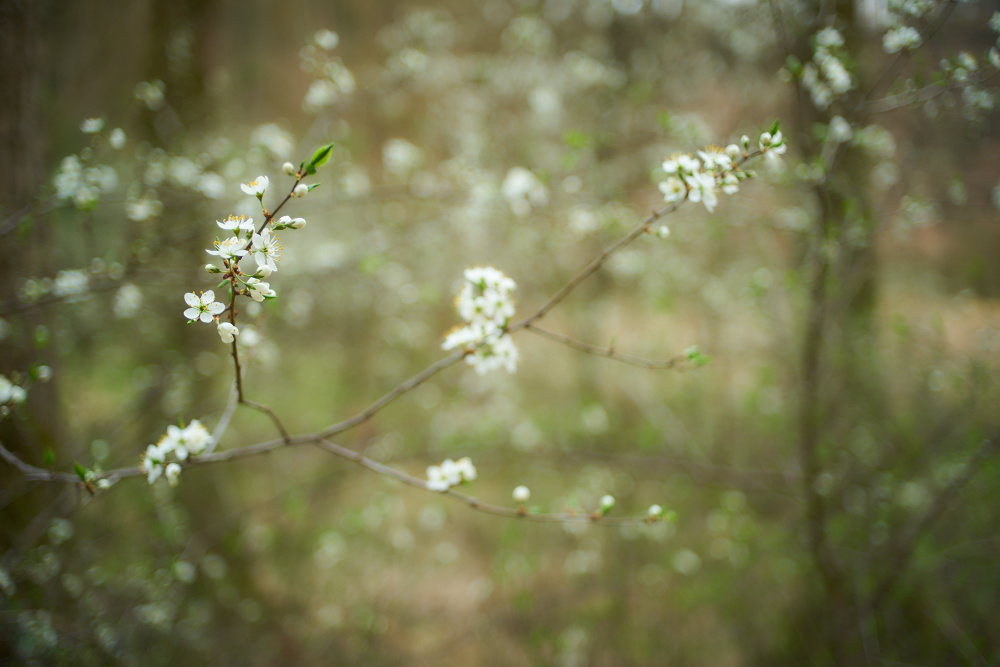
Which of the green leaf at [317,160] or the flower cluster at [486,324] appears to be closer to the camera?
the green leaf at [317,160]

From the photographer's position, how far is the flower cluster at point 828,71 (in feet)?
6.13

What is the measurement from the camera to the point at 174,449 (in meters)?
1.25

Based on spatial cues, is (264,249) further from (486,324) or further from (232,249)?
(486,324)

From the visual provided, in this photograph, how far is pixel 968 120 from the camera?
2273 millimetres

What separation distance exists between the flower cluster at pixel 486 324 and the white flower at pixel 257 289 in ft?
1.63

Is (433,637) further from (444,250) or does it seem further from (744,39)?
(744,39)

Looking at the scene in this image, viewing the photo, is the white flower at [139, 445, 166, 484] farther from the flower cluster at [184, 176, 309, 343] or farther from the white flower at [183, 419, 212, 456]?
the flower cluster at [184, 176, 309, 343]

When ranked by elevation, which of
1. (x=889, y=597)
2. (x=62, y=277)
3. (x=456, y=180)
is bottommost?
(x=889, y=597)

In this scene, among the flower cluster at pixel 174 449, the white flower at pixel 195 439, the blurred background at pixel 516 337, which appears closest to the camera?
the flower cluster at pixel 174 449

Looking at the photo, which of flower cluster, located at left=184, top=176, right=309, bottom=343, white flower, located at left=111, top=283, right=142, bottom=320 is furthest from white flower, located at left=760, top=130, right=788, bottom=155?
white flower, located at left=111, top=283, right=142, bottom=320

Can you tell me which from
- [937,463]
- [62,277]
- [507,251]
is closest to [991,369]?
[937,463]

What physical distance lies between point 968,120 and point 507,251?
3.02m

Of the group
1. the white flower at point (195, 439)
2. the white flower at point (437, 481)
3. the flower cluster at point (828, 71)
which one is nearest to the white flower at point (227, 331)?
the white flower at point (195, 439)

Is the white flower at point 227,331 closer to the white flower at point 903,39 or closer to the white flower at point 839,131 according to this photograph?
the white flower at point 839,131
